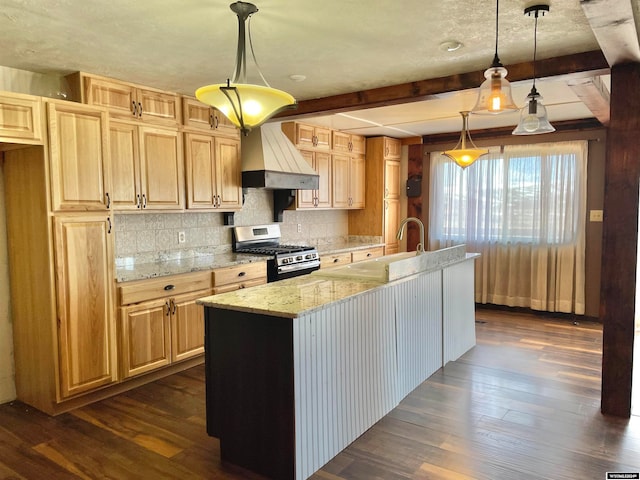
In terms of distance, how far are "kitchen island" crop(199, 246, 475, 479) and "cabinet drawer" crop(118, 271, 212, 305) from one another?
1.17m

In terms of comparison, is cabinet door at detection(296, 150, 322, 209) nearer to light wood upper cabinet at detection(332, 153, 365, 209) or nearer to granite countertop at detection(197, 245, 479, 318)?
light wood upper cabinet at detection(332, 153, 365, 209)

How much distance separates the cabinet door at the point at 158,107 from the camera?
3.65m

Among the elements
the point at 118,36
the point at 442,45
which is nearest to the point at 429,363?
the point at 442,45

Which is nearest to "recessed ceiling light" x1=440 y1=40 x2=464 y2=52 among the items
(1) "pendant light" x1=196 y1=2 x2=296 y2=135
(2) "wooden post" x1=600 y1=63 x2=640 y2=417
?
(2) "wooden post" x1=600 y1=63 x2=640 y2=417

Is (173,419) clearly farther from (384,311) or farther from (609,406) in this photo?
(609,406)

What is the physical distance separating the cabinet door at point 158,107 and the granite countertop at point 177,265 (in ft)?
3.97

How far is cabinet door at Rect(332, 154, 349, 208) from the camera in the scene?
5.98m

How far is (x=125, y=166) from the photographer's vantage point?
352cm

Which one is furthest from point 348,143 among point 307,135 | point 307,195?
point 307,195

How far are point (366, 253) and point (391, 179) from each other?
4.20 feet

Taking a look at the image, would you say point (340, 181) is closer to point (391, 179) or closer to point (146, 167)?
point (391, 179)

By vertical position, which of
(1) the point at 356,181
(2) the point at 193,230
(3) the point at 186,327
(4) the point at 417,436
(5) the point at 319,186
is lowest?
(4) the point at 417,436

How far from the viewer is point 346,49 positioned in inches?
113

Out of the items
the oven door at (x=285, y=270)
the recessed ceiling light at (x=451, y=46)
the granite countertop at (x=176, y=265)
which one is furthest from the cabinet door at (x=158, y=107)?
the recessed ceiling light at (x=451, y=46)
